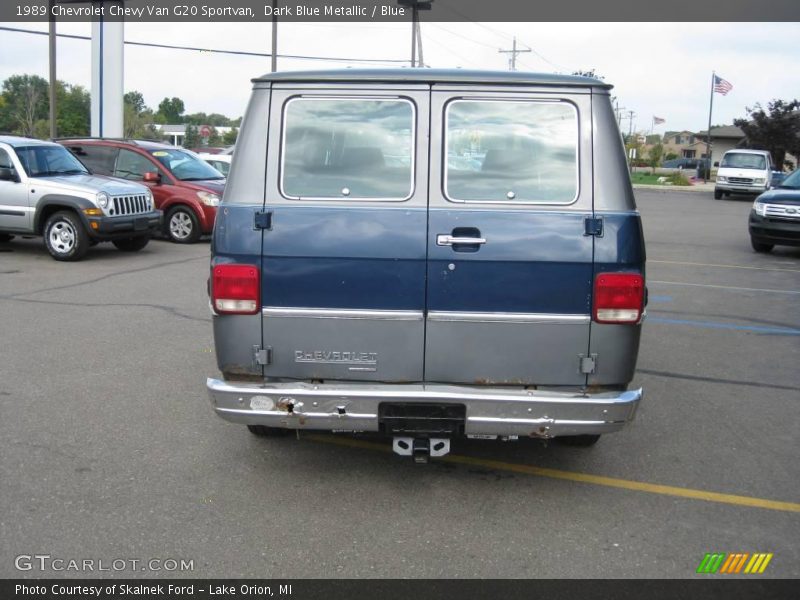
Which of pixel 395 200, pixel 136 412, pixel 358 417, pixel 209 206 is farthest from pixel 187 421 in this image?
pixel 209 206

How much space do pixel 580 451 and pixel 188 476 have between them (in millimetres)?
2435

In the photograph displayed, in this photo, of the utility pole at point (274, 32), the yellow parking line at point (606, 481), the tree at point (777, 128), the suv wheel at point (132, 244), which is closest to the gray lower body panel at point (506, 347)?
the yellow parking line at point (606, 481)

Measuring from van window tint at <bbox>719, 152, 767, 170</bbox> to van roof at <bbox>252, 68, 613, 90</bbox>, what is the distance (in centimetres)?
3414

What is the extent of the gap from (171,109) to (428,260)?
113 m

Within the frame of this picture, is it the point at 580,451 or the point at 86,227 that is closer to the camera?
the point at 580,451

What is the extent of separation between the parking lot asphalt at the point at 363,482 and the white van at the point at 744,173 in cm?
2903

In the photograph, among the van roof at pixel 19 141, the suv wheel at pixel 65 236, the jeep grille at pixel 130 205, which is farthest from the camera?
the van roof at pixel 19 141

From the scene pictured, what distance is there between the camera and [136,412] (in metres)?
5.92

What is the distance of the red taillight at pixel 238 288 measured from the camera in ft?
14.1

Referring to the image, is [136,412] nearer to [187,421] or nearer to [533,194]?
[187,421]

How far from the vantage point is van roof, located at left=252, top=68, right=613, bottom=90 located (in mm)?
4316
